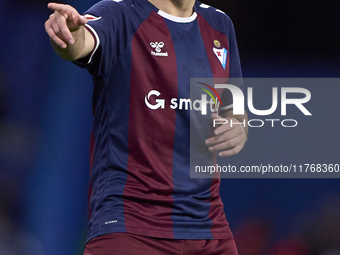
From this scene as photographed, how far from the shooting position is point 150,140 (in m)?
1.67

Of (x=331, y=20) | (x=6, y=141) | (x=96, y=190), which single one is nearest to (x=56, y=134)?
(x=6, y=141)

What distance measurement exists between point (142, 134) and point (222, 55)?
1.71 feet

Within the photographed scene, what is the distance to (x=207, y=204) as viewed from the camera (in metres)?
1.74

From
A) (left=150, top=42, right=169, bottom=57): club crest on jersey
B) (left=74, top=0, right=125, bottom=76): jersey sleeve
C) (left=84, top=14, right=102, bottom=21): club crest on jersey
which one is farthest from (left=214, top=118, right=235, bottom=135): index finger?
(left=84, top=14, right=102, bottom=21): club crest on jersey

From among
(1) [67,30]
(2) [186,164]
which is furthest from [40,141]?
(1) [67,30]

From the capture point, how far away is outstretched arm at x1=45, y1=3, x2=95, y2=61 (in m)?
1.31

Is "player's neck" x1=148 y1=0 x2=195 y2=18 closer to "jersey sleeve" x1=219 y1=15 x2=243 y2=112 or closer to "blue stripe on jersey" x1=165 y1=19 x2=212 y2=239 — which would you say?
"blue stripe on jersey" x1=165 y1=19 x2=212 y2=239

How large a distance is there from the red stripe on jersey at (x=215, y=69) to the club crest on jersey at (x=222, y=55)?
0.02 meters

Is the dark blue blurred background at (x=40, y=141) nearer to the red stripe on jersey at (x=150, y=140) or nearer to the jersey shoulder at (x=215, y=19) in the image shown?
the jersey shoulder at (x=215, y=19)

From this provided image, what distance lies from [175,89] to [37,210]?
1.54 metres

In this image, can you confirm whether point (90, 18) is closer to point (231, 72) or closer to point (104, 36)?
point (104, 36)

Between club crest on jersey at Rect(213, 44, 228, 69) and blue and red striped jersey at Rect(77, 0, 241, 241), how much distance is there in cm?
15

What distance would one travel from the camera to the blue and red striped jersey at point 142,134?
1.60 meters

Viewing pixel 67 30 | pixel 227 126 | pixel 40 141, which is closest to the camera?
pixel 67 30
